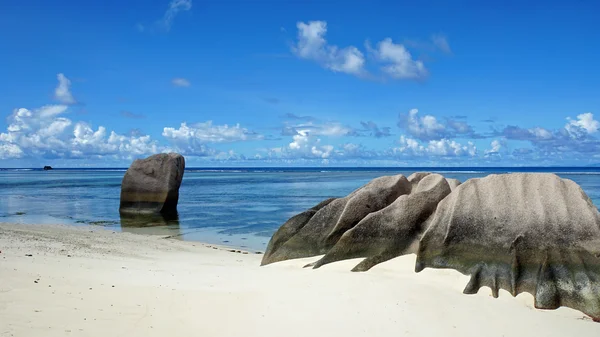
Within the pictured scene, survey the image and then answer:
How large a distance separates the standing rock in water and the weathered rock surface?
671 inches

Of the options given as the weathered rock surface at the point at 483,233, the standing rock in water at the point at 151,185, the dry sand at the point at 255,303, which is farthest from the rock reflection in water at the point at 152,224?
the dry sand at the point at 255,303

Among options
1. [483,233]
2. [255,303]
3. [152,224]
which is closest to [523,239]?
[483,233]

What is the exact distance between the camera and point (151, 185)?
94.8 feet

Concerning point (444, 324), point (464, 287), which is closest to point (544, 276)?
point (464, 287)

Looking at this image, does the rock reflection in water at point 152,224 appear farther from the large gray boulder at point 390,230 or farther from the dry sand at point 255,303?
the large gray boulder at point 390,230

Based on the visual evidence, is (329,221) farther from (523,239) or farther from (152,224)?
(152,224)

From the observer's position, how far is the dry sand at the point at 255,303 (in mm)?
6930

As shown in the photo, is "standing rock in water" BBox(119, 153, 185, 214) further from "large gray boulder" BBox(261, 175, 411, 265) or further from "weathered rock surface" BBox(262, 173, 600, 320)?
"weathered rock surface" BBox(262, 173, 600, 320)

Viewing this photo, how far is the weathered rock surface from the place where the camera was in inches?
351

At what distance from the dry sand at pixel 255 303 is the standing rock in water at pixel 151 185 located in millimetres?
17464

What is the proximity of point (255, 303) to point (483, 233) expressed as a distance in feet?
14.7

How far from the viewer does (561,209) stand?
948cm

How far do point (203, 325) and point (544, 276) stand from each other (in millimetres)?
5623

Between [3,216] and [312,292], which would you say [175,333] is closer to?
[312,292]
